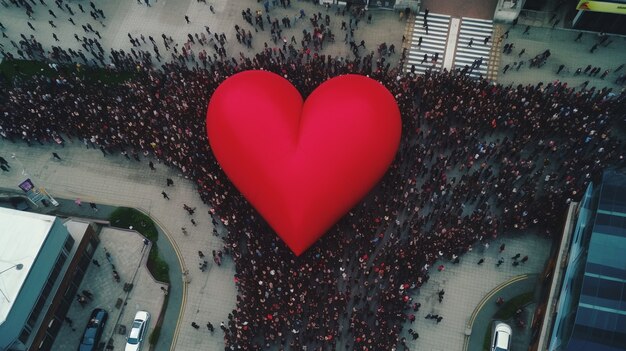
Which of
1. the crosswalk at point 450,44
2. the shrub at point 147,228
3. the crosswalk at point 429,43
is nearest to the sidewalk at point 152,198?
the shrub at point 147,228

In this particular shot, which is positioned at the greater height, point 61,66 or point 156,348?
point 61,66

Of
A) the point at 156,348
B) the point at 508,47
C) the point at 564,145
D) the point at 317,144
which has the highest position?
the point at 508,47

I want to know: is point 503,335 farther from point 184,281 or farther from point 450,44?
point 450,44

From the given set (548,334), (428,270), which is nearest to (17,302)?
(428,270)

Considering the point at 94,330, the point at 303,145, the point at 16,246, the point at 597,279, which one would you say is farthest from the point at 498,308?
the point at 16,246

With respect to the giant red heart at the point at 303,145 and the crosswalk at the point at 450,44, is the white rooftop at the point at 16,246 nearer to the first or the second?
the giant red heart at the point at 303,145

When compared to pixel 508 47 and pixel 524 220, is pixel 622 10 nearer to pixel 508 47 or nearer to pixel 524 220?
pixel 508 47

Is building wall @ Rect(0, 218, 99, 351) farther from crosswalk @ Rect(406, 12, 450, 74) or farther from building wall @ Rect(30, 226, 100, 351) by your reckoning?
crosswalk @ Rect(406, 12, 450, 74)
